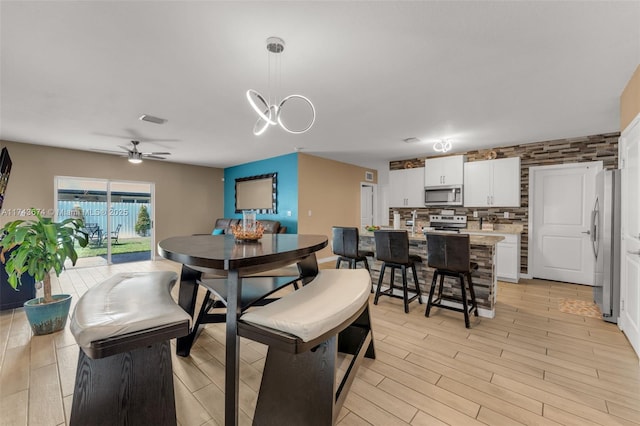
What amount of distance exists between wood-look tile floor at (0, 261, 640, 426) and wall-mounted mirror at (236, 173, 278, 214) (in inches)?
155

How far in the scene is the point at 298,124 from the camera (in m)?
3.92

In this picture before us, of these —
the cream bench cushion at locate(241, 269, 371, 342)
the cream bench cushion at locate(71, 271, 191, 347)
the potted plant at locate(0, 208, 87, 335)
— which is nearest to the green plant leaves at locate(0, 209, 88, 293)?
the potted plant at locate(0, 208, 87, 335)

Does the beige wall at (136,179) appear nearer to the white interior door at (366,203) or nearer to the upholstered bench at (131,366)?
the white interior door at (366,203)

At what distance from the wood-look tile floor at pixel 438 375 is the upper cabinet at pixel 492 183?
241 centimetres

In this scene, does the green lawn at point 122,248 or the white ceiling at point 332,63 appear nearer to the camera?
the white ceiling at point 332,63

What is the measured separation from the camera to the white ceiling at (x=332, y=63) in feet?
5.70

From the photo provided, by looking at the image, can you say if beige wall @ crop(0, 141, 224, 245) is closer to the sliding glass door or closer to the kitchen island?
the sliding glass door

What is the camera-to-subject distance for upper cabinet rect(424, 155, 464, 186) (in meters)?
5.46

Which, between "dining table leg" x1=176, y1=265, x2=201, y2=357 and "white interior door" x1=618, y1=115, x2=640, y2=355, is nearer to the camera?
"dining table leg" x1=176, y1=265, x2=201, y2=357

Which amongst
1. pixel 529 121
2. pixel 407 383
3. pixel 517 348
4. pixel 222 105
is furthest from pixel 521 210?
pixel 222 105

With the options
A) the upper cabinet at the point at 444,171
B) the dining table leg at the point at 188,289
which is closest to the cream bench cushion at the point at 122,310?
the dining table leg at the point at 188,289

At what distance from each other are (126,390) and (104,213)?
6.18 meters

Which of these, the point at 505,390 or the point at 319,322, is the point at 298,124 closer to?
the point at 319,322

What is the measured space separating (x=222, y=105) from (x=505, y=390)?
3.68 meters
